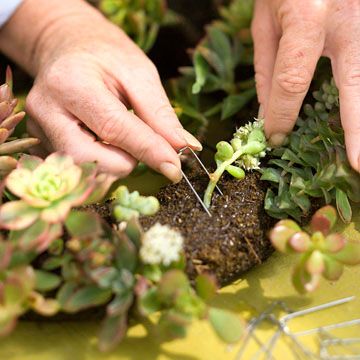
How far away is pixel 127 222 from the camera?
718 mm

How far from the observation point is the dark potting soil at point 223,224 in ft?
2.52

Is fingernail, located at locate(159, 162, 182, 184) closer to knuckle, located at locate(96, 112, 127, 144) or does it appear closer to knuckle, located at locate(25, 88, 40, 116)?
knuckle, located at locate(96, 112, 127, 144)

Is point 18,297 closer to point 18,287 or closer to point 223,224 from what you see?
point 18,287

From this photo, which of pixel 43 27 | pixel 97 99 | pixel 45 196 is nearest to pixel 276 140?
pixel 97 99

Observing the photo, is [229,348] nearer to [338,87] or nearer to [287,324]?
[287,324]

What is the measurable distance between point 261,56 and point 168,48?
0.41 metres

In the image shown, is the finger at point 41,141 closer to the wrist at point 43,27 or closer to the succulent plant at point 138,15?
the wrist at point 43,27

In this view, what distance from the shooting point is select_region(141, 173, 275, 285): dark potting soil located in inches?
30.2

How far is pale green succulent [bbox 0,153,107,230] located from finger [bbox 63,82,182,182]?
0.15 meters

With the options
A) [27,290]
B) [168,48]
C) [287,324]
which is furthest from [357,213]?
[168,48]

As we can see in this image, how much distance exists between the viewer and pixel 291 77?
900mm

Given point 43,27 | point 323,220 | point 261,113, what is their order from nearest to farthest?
point 323,220 → point 261,113 → point 43,27

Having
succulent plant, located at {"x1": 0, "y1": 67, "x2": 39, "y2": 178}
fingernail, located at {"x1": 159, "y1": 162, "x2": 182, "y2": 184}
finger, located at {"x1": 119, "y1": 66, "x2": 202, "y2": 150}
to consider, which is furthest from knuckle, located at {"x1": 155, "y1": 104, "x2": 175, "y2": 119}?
succulent plant, located at {"x1": 0, "y1": 67, "x2": 39, "y2": 178}

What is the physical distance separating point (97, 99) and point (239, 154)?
24 cm
